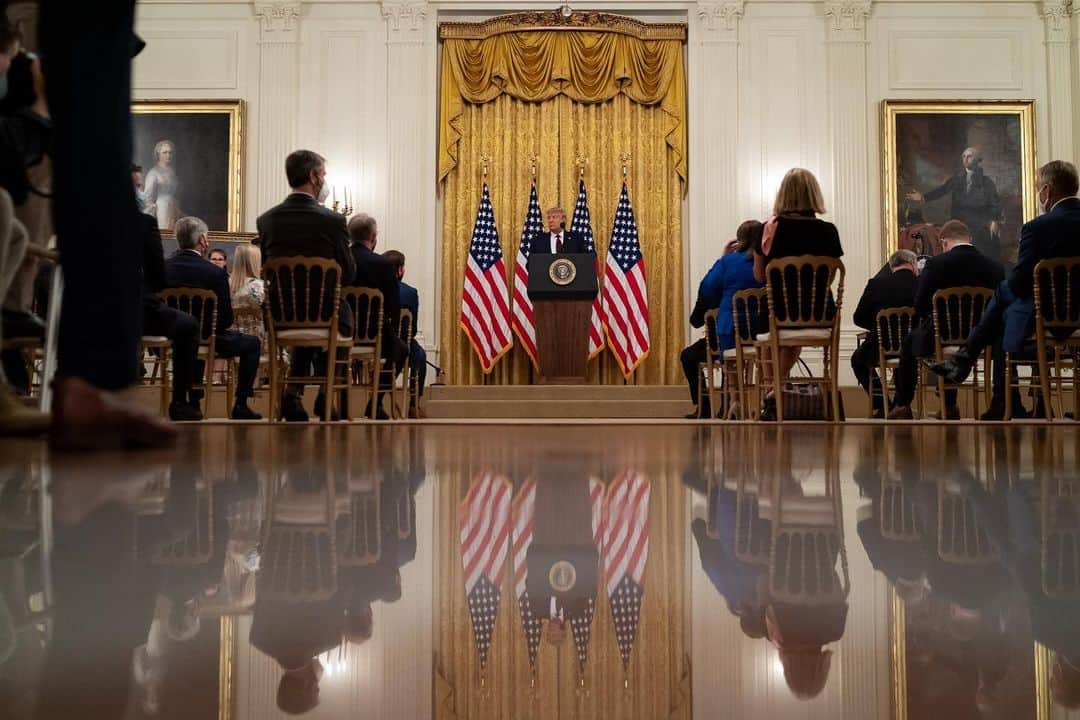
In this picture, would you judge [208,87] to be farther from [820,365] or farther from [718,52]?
[820,365]

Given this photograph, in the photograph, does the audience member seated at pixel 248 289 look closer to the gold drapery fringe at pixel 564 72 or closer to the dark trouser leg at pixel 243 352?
the dark trouser leg at pixel 243 352

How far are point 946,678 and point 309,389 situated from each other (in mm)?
10944

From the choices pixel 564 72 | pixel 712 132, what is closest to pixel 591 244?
pixel 712 132

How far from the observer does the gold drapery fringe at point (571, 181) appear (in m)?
12.8

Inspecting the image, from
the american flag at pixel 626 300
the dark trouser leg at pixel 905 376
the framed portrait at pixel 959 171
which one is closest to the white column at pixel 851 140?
the framed portrait at pixel 959 171

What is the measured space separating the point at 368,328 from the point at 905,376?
405 cm

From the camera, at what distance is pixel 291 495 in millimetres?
1521

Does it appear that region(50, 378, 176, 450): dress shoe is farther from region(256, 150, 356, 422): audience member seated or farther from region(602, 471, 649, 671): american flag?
region(256, 150, 356, 422): audience member seated

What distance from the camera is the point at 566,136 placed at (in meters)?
12.9

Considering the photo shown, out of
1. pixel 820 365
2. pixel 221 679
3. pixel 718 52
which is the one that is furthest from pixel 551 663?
pixel 718 52

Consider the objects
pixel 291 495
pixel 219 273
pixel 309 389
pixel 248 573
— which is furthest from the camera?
pixel 309 389

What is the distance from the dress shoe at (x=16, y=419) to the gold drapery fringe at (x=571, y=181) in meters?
10.2

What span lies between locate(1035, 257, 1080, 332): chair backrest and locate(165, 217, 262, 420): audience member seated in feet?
16.7

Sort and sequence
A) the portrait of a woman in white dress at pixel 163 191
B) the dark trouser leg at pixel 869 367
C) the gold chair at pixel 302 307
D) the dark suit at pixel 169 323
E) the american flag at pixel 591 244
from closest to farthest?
the dark suit at pixel 169 323 < the gold chair at pixel 302 307 < the dark trouser leg at pixel 869 367 < the american flag at pixel 591 244 < the portrait of a woman in white dress at pixel 163 191
